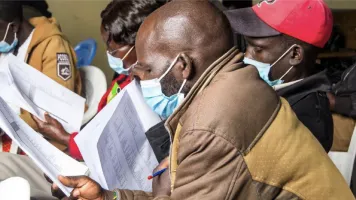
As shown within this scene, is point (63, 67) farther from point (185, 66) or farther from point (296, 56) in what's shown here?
point (185, 66)

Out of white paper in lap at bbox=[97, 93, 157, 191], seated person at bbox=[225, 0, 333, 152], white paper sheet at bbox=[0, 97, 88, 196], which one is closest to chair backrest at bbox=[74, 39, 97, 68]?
seated person at bbox=[225, 0, 333, 152]

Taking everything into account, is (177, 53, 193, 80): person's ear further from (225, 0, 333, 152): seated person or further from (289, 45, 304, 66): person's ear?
(289, 45, 304, 66): person's ear

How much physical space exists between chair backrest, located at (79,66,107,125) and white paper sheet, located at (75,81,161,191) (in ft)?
3.08

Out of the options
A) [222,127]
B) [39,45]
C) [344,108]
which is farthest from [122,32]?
[222,127]

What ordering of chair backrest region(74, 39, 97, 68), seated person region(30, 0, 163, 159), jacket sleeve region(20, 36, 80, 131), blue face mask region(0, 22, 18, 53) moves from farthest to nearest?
chair backrest region(74, 39, 97, 68)
blue face mask region(0, 22, 18, 53)
jacket sleeve region(20, 36, 80, 131)
seated person region(30, 0, 163, 159)

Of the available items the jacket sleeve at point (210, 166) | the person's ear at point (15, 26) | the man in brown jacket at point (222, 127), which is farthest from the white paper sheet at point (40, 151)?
the person's ear at point (15, 26)

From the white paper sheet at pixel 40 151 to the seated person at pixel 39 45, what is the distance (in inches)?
41.7

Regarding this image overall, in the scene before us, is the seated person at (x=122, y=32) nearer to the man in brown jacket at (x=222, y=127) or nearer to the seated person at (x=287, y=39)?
the seated person at (x=287, y=39)

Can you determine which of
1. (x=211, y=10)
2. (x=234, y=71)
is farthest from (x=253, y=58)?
(x=234, y=71)

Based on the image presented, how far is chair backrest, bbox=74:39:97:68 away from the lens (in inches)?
126

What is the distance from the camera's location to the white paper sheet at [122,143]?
60.8 inches

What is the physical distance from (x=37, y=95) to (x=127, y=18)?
1.84ft

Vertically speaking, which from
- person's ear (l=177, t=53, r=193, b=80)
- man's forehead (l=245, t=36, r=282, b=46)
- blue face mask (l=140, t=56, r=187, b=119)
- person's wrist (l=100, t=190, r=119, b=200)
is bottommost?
person's wrist (l=100, t=190, r=119, b=200)

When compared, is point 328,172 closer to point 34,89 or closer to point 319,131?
point 319,131
